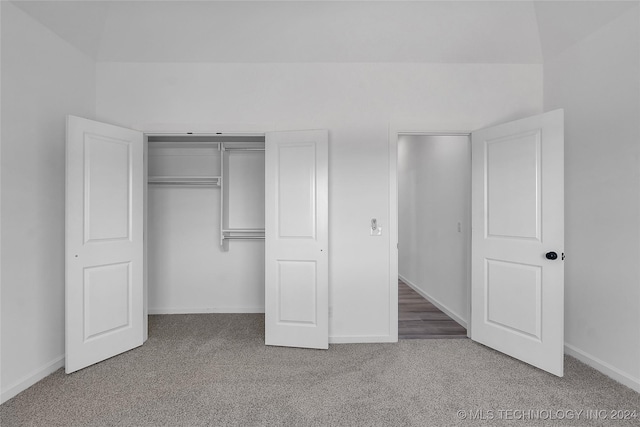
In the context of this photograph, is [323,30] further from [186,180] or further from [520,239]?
[520,239]

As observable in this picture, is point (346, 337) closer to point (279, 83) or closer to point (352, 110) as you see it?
point (352, 110)

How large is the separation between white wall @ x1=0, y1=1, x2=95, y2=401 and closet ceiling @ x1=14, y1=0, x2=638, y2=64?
0.34 metres

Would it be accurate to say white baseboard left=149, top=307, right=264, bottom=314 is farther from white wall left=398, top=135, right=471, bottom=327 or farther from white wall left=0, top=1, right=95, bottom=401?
white wall left=398, top=135, right=471, bottom=327

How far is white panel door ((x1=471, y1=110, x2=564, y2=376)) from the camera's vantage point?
2631 mm

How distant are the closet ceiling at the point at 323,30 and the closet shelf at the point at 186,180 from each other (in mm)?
1375

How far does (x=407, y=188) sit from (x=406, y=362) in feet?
11.6

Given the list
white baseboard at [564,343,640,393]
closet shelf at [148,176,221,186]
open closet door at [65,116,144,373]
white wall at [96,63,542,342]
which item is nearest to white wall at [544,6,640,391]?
white baseboard at [564,343,640,393]

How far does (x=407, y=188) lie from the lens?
5.86 meters

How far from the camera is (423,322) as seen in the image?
3.91 m

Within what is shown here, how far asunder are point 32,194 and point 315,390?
2.52 m

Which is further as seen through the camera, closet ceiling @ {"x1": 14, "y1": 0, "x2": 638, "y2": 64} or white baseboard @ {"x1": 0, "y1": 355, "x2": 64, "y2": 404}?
closet ceiling @ {"x1": 14, "y1": 0, "x2": 638, "y2": 64}

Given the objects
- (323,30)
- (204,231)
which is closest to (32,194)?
(204,231)

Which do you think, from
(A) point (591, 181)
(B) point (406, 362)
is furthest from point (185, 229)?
(A) point (591, 181)

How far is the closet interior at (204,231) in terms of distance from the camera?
433cm
